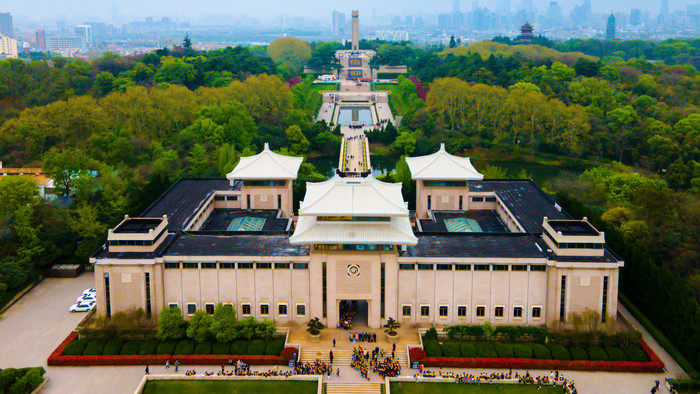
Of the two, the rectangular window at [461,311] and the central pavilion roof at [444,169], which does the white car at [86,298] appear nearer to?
the rectangular window at [461,311]

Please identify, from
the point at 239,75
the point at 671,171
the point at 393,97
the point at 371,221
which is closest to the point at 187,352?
the point at 371,221

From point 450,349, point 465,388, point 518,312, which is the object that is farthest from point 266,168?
point 465,388

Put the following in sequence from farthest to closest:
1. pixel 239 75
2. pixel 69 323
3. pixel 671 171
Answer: pixel 239 75 → pixel 671 171 → pixel 69 323

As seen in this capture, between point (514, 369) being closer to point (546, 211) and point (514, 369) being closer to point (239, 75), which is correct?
point (546, 211)

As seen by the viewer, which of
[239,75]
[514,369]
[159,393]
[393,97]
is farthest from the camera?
[393,97]

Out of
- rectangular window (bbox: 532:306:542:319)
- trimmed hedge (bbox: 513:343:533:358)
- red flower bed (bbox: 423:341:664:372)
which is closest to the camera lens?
red flower bed (bbox: 423:341:664:372)

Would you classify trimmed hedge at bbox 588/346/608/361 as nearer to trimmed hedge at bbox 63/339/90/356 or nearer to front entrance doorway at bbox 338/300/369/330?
front entrance doorway at bbox 338/300/369/330

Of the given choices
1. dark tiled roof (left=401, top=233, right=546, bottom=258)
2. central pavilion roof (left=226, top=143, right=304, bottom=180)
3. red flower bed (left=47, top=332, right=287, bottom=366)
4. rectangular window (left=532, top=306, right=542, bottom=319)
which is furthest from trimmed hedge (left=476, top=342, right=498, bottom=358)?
central pavilion roof (left=226, top=143, right=304, bottom=180)
